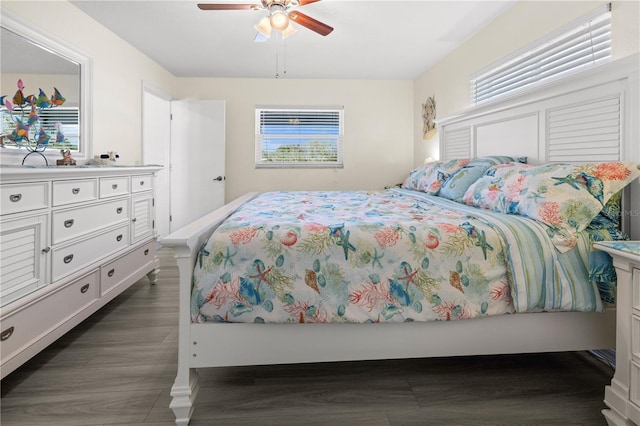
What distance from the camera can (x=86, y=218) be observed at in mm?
2160

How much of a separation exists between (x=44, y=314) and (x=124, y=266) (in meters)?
0.87

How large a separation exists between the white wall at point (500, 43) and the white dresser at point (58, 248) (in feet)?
10.3

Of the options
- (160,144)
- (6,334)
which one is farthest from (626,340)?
(160,144)

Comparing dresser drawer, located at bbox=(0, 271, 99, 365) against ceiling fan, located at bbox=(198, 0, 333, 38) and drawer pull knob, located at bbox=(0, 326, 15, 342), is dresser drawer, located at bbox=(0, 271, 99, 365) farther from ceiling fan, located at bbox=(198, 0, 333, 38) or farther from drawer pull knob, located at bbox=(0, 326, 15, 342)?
ceiling fan, located at bbox=(198, 0, 333, 38)

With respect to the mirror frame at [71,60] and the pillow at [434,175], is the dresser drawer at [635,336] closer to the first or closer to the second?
the pillow at [434,175]

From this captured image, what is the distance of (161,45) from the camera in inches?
148

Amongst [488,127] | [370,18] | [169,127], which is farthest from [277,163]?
[488,127]

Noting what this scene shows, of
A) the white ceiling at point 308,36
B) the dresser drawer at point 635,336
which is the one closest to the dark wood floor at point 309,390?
the dresser drawer at point 635,336

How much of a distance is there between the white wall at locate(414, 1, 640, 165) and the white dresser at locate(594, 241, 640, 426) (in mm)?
1276

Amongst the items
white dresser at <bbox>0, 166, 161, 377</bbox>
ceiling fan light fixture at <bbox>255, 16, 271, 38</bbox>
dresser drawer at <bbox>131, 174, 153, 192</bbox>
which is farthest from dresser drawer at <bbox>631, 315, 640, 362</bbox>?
dresser drawer at <bbox>131, 174, 153, 192</bbox>

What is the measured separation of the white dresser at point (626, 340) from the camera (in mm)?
1263

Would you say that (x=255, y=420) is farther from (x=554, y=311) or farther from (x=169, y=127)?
(x=169, y=127)

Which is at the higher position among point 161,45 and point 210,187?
point 161,45

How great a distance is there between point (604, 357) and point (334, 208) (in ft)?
5.40
